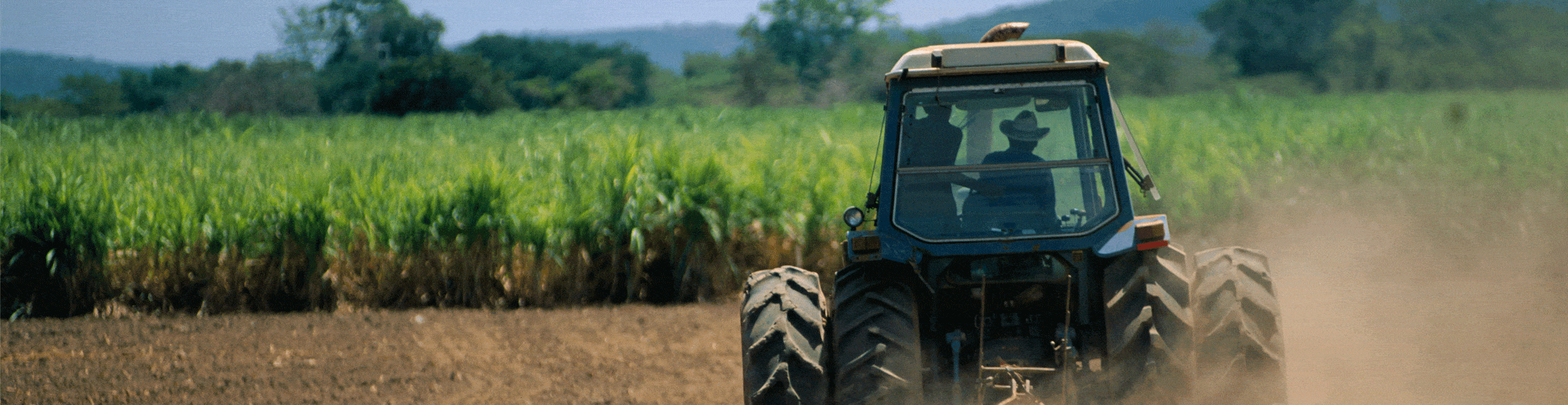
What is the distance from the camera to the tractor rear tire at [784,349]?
2980mm

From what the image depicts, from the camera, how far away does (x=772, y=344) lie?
119 inches

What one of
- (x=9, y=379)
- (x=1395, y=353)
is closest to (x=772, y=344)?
(x=1395, y=353)

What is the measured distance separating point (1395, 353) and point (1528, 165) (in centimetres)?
666

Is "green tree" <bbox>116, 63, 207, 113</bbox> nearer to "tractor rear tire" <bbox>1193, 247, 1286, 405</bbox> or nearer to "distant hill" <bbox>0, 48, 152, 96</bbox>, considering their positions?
"distant hill" <bbox>0, 48, 152, 96</bbox>

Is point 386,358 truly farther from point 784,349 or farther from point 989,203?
point 989,203

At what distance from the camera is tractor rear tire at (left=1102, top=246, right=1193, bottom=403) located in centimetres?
294

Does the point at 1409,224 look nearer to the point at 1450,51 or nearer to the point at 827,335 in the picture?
the point at 827,335

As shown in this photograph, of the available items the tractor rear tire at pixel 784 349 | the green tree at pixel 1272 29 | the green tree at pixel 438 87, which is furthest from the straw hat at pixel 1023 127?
the green tree at pixel 1272 29

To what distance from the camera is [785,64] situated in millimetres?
66188

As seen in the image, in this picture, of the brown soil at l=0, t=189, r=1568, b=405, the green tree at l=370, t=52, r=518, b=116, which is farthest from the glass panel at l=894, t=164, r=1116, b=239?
the green tree at l=370, t=52, r=518, b=116

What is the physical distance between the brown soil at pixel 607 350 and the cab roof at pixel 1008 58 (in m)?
2.11

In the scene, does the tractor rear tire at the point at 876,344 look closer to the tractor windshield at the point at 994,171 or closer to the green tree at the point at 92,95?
the tractor windshield at the point at 994,171

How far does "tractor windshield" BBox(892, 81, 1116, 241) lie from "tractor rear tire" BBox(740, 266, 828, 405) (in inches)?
19.3

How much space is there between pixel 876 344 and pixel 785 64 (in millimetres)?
63947
